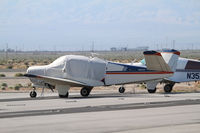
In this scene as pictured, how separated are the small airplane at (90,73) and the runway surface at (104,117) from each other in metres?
4.81

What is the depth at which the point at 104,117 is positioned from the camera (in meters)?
16.9

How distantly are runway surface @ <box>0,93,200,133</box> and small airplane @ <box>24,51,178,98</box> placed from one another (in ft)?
15.8

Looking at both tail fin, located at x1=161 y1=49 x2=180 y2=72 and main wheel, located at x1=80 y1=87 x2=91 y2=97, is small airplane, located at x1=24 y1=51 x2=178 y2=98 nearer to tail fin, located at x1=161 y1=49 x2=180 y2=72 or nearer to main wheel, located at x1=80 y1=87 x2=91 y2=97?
main wheel, located at x1=80 y1=87 x2=91 y2=97

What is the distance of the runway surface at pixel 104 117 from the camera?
1428 centimetres

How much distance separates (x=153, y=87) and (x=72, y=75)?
6.16 metres

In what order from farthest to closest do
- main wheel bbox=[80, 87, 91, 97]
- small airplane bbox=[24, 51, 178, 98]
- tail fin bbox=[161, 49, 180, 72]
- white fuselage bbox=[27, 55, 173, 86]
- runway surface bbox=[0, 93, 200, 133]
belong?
tail fin bbox=[161, 49, 180, 72] → main wheel bbox=[80, 87, 91, 97] → white fuselage bbox=[27, 55, 173, 86] → small airplane bbox=[24, 51, 178, 98] → runway surface bbox=[0, 93, 200, 133]

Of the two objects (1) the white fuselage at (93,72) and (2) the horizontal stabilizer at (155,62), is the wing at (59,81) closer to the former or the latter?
(1) the white fuselage at (93,72)

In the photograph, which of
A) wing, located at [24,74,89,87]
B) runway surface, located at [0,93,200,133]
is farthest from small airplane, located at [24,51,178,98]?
runway surface, located at [0,93,200,133]

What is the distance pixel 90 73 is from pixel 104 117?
11.1 m

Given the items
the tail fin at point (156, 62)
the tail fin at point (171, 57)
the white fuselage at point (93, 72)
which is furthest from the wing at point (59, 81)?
the tail fin at point (171, 57)

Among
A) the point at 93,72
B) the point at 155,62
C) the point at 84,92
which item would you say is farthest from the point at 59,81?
the point at 155,62

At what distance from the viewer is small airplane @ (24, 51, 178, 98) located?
89.9ft

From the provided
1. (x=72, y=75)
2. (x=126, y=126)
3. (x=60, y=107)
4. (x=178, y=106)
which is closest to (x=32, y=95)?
(x=72, y=75)

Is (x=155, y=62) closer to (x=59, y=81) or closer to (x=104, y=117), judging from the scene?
(x=59, y=81)
